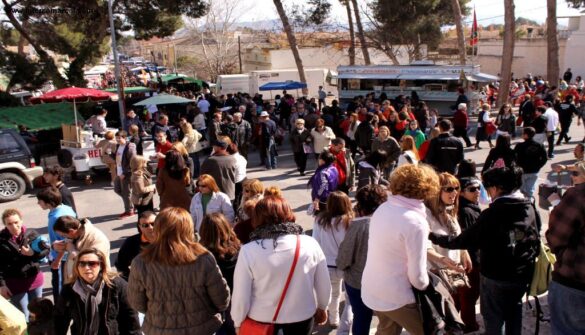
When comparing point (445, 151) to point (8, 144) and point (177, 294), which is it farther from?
point (8, 144)

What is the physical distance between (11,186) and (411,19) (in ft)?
88.9

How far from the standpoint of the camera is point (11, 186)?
11.6 meters

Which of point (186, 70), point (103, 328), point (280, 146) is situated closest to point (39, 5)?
point (280, 146)

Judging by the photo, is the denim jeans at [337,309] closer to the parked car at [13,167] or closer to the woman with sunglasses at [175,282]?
the woman with sunglasses at [175,282]

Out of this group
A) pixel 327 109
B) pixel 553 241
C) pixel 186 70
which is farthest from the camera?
pixel 186 70

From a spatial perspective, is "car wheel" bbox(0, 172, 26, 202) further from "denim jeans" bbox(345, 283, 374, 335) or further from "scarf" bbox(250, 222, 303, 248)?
"scarf" bbox(250, 222, 303, 248)

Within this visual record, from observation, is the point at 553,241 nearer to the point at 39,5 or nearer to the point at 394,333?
the point at 394,333

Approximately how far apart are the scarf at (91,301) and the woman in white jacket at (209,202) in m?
2.38

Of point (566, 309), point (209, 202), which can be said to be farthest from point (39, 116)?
point (566, 309)

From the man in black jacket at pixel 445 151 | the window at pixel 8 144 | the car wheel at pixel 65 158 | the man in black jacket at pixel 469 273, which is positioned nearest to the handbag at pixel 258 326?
the man in black jacket at pixel 469 273

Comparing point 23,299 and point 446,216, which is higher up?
point 446,216

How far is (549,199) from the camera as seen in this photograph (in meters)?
5.59

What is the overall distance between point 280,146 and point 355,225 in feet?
43.9

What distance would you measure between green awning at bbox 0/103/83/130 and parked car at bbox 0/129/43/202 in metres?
4.67
